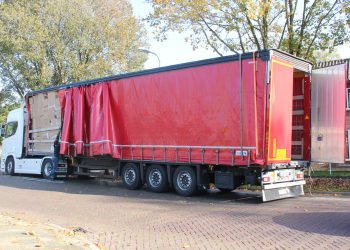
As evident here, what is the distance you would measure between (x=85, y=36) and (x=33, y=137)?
13583 millimetres

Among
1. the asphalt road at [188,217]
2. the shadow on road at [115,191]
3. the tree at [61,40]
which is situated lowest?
the asphalt road at [188,217]

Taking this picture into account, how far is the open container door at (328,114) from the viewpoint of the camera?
12.3 metres

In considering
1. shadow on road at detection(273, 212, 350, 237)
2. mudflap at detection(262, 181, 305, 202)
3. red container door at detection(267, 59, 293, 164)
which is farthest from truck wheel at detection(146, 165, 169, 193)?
shadow on road at detection(273, 212, 350, 237)

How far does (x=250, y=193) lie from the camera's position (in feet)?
45.8

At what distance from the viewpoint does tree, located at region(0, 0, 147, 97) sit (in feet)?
97.5

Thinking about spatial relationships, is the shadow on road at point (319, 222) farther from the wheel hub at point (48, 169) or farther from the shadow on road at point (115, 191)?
the wheel hub at point (48, 169)

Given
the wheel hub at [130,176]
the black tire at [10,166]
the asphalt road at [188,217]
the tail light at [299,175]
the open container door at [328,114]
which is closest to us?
the asphalt road at [188,217]

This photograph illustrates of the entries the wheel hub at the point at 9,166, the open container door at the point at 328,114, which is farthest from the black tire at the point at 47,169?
the open container door at the point at 328,114

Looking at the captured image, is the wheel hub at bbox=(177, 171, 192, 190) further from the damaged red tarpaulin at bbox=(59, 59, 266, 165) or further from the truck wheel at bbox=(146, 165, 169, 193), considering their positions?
the truck wheel at bbox=(146, 165, 169, 193)

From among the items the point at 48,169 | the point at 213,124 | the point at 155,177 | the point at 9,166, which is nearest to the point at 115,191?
the point at 155,177

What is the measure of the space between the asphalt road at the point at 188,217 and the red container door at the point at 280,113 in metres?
1.36

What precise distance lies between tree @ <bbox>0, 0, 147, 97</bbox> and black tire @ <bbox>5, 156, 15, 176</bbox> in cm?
1061

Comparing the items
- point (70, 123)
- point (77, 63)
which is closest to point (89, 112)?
point (70, 123)

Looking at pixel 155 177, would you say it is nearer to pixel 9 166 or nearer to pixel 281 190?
pixel 281 190
